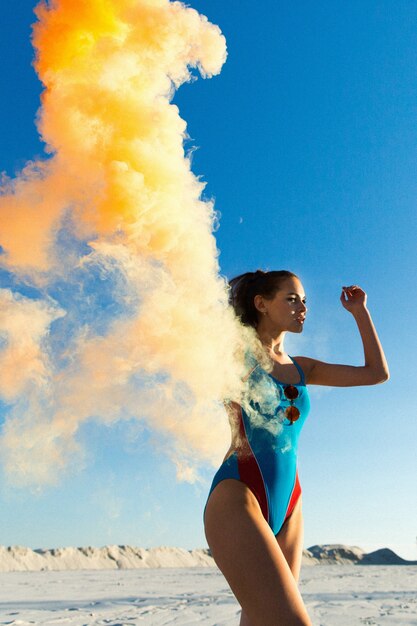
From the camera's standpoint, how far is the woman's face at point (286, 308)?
3.20m

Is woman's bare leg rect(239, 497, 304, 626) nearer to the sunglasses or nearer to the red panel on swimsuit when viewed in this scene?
the red panel on swimsuit

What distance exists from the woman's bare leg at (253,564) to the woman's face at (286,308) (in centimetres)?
104

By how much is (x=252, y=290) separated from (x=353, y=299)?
67 cm

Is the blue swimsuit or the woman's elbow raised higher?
the woman's elbow

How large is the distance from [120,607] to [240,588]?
36.8 feet

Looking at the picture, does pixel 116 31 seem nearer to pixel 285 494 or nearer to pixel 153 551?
pixel 285 494

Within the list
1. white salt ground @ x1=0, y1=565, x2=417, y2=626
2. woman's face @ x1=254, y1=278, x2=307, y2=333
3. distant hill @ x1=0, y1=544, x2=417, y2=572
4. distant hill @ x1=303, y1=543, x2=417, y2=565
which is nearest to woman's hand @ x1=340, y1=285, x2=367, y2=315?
woman's face @ x1=254, y1=278, x2=307, y2=333

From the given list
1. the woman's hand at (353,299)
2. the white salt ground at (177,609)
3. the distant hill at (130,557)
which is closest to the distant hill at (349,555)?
the distant hill at (130,557)

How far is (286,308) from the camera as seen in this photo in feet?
10.5

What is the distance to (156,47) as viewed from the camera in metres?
5.69

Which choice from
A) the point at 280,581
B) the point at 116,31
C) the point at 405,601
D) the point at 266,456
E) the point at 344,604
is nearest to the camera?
the point at 280,581

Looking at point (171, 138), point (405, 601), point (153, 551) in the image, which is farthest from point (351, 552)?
point (171, 138)

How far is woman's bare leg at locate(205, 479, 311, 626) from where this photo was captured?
2211mm

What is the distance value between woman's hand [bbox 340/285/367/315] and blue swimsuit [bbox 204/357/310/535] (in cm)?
70
